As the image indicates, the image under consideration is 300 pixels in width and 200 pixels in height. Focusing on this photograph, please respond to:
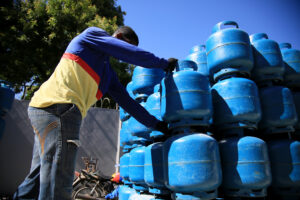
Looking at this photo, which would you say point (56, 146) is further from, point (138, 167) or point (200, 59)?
point (200, 59)

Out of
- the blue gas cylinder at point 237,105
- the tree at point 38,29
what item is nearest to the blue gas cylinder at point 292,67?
the blue gas cylinder at point 237,105

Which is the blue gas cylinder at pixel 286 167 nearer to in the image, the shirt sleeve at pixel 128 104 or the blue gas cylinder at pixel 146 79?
the shirt sleeve at pixel 128 104

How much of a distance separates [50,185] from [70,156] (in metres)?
0.18

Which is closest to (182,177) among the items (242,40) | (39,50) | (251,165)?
(251,165)

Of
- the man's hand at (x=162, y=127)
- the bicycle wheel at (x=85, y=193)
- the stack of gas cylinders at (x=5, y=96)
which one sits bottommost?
the bicycle wheel at (x=85, y=193)

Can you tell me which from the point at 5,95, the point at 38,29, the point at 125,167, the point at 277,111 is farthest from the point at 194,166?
the point at 38,29

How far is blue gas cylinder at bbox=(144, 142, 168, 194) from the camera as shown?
2082 millimetres

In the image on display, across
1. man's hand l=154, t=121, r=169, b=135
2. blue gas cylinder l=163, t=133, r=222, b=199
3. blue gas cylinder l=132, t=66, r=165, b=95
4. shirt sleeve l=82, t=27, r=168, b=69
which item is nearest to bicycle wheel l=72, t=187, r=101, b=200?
blue gas cylinder l=132, t=66, r=165, b=95

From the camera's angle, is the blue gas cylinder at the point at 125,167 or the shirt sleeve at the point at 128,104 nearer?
the shirt sleeve at the point at 128,104

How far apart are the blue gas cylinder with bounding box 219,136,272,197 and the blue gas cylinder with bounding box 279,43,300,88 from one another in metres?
1.16

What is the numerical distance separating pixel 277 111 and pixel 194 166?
1157 millimetres

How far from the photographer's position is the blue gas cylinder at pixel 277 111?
2.21 m

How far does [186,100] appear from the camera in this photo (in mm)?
1842

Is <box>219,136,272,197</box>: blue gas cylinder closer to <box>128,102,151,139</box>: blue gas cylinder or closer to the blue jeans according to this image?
<box>128,102,151,139</box>: blue gas cylinder
